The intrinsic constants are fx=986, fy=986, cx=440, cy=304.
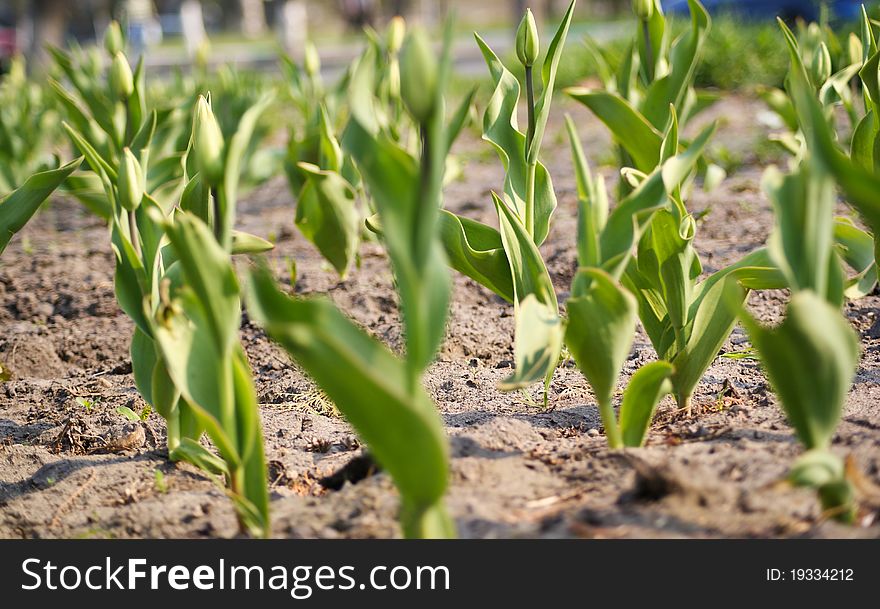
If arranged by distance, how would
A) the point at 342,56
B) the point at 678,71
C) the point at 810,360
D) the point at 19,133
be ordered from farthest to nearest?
the point at 342,56
the point at 19,133
the point at 678,71
the point at 810,360

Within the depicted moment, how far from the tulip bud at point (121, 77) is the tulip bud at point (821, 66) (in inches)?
72.5

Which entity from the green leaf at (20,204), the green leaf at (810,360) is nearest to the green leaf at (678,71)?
the green leaf at (810,360)

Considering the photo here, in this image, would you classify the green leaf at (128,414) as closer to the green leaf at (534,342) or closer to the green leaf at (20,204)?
the green leaf at (20,204)

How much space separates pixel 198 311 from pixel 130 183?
1.38 feet

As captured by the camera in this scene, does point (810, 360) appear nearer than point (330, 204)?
Yes

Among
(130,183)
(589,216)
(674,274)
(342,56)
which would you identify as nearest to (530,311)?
(589,216)

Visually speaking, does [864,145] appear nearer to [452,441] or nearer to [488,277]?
[488,277]

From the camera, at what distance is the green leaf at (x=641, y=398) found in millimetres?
1613

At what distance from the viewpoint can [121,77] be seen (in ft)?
8.11

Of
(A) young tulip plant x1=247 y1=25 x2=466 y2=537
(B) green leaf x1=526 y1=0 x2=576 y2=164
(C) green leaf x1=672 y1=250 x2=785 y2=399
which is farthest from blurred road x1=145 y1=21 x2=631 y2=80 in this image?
(A) young tulip plant x1=247 y1=25 x2=466 y2=537

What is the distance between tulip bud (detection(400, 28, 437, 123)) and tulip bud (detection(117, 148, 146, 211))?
0.76 m

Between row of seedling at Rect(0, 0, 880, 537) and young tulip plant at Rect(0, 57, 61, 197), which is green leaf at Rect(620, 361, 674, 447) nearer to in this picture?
row of seedling at Rect(0, 0, 880, 537)
